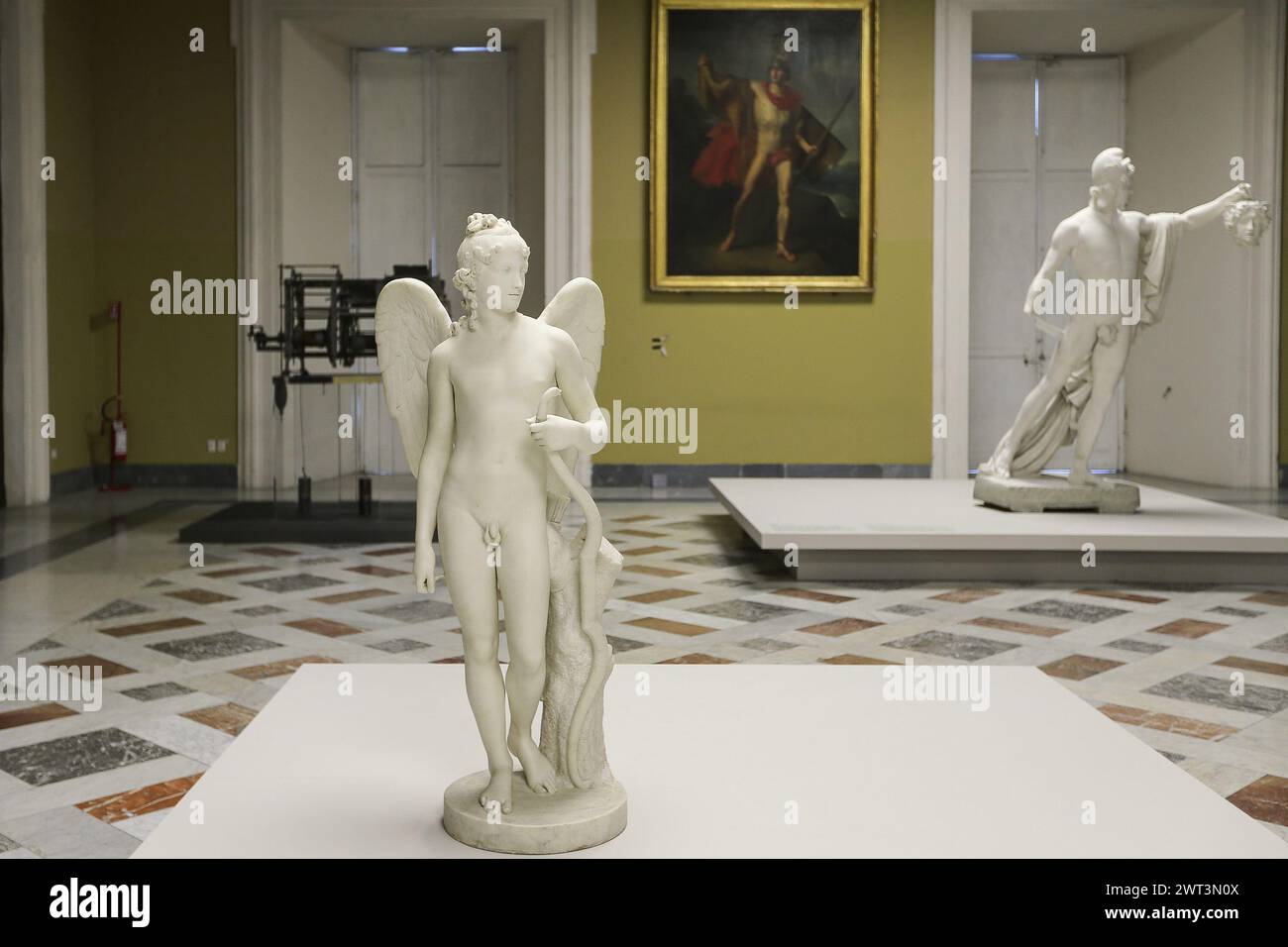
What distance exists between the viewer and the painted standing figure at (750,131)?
13.3 m

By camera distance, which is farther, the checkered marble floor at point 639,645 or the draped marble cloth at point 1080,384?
the draped marble cloth at point 1080,384

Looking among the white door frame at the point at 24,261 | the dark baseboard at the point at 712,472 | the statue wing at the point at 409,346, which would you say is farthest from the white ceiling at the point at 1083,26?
the statue wing at the point at 409,346

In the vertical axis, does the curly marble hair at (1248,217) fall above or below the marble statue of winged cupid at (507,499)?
above

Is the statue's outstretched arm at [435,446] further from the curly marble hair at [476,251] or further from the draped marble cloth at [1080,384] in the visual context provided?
the draped marble cloth at [1080,384]

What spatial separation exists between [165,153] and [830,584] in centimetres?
904

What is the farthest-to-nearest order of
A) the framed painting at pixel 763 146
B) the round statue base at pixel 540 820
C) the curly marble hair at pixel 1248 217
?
the framed painting at pixel 763 146, the curly marble hair at pixel 1248 217, the round statue base at pixel 540 820

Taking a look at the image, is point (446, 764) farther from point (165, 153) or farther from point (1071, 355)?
point (165, 153)

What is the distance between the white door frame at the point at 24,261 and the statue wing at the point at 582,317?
1021 centimetres

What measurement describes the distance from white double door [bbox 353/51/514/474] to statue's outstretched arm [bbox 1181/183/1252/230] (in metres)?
8.06

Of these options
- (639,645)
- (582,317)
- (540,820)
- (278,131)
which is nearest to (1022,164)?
(278,131)

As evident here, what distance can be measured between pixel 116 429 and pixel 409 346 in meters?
11.0

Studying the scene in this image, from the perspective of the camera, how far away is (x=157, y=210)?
1338 cm

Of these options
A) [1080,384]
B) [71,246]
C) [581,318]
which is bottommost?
[1080,384]

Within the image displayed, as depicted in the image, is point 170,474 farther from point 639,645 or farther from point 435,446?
point 435,446
